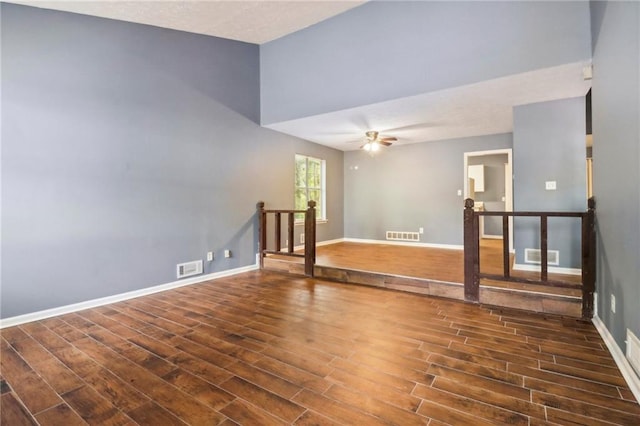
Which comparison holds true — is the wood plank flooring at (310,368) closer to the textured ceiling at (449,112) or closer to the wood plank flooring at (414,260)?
the wood plank flooring at (414,260)

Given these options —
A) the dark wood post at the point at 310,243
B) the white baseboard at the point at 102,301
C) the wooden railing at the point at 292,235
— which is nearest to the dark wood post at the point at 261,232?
the wooden railing at the point at 292,235

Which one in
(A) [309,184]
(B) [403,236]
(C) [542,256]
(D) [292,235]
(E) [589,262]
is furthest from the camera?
(B) [403,236]

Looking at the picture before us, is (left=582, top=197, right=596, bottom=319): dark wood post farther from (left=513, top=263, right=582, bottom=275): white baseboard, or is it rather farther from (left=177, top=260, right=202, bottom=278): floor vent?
(left=177, top=260, right=202, bottom=278): floor vent

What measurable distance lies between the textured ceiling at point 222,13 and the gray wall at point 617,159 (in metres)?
2.94

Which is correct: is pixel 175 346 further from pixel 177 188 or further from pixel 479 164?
pixel 479 164

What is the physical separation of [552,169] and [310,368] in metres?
4.20

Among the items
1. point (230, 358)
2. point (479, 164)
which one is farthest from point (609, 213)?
point (479, 164)

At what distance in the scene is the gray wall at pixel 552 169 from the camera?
3969 millimetres

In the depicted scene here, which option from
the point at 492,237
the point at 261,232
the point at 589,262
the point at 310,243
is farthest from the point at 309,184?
the point at 492,237

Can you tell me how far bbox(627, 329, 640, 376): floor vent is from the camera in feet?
5.64

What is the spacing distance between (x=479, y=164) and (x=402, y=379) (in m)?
8.42

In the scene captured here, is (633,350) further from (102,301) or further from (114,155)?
(114,155)

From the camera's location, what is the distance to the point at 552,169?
4.11m

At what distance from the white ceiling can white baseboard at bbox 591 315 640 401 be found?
254 cm
